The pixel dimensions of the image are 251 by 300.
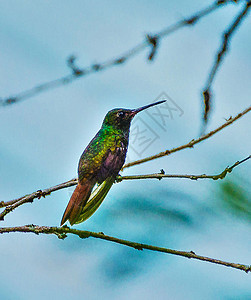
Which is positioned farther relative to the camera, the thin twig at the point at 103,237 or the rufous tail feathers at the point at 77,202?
the rufous tail feathers at the point at 77,202

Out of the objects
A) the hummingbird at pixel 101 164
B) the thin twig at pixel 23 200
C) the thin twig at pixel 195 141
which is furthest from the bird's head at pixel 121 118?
the thin twig at pixel 23 200

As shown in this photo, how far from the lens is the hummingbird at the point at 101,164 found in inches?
132

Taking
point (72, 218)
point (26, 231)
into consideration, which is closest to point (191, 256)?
point (72, 218)

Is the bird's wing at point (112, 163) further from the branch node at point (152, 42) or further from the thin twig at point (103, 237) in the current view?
the branch node at point (152, 42)

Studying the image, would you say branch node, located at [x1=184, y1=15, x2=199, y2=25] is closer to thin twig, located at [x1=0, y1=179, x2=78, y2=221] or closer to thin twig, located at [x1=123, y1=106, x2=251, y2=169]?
thin twig, located at [x1=123, y1=106, x2=251, y2=169]

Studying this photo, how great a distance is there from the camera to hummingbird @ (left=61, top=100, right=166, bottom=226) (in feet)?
11.0

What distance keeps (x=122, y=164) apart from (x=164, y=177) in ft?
2.71

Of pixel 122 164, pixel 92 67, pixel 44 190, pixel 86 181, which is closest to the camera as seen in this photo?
pixel 92 67

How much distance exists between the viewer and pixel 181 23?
2.21 metres

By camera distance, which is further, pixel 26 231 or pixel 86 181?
pixel 86 181

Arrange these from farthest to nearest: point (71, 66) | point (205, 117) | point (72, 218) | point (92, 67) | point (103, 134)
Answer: point (103, 134) < point (72, 218) < point (71, 66) < point (92, 67) < point (205, 117)

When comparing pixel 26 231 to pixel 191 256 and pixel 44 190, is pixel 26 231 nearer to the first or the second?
pixel 44 190

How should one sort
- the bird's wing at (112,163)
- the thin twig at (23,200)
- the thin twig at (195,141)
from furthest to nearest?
the bird's wing at (112,163)
the thin twig at (23,200)
the thin twig at (195,141)

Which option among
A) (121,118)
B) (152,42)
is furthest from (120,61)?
(121,118)
